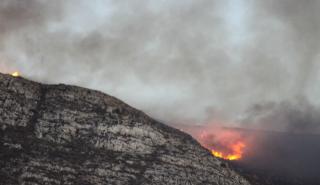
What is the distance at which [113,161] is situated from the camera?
9969 centimetres

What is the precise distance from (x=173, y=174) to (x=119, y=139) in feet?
63.5

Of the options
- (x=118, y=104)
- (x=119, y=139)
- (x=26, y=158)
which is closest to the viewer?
(x=26, y=158)

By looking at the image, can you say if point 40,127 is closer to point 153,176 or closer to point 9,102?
point 9,102

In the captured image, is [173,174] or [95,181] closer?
[95,181]

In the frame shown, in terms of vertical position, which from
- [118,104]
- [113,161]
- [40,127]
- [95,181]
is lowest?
[95,181]

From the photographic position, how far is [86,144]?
103688 millimetres

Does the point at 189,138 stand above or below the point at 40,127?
above

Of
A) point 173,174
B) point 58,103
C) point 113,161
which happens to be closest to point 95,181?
point 113,161

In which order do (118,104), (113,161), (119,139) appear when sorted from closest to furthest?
(113,161)
(119,139)
(118,104)

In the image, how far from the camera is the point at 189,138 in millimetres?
128125

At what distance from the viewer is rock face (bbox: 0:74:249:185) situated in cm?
9053

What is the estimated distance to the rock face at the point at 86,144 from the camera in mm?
90525

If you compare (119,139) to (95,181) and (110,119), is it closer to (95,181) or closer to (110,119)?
(110,119)

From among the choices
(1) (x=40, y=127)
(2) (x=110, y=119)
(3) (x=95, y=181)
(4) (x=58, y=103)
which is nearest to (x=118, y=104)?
(2) (x=110, y=119)
